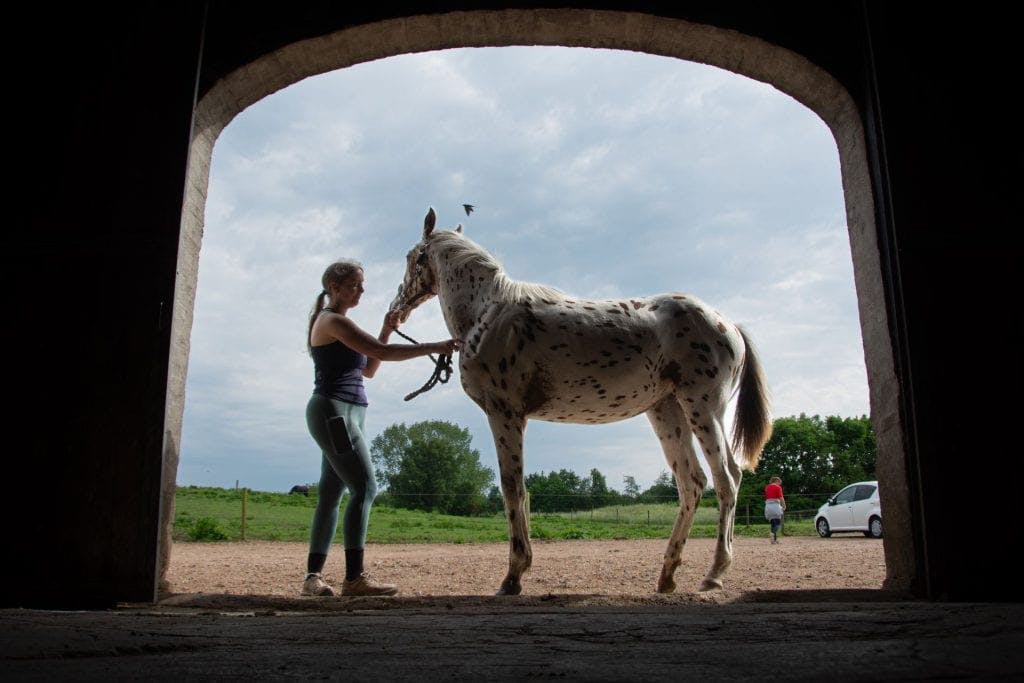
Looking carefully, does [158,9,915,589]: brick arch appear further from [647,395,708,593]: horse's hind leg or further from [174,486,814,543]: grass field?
[174,486,814,543]: grass field

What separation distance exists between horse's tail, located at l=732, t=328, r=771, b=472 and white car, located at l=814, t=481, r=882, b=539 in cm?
1074

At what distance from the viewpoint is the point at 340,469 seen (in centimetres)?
400

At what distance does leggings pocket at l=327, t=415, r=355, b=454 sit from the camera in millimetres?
3951

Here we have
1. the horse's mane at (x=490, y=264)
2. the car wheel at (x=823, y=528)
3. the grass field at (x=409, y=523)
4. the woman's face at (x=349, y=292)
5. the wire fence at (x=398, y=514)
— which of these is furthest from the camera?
the car wheel at (x=823, y=528)

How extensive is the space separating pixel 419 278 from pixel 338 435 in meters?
1.46

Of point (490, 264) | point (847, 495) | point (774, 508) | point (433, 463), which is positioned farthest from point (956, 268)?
point (433, 463)

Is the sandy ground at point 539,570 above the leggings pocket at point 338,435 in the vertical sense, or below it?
below

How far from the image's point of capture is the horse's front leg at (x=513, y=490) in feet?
13.0

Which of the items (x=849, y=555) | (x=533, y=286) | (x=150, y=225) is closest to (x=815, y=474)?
(x=849, y=555)

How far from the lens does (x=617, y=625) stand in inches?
79.2

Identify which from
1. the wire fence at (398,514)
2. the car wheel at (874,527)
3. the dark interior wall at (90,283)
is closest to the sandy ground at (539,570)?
the dark interior wall at (90,283)

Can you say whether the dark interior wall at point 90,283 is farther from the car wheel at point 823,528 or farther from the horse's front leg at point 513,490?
the car wheel at point 823,528

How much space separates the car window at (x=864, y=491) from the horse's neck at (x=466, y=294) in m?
12.9

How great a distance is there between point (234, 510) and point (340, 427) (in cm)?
1159
